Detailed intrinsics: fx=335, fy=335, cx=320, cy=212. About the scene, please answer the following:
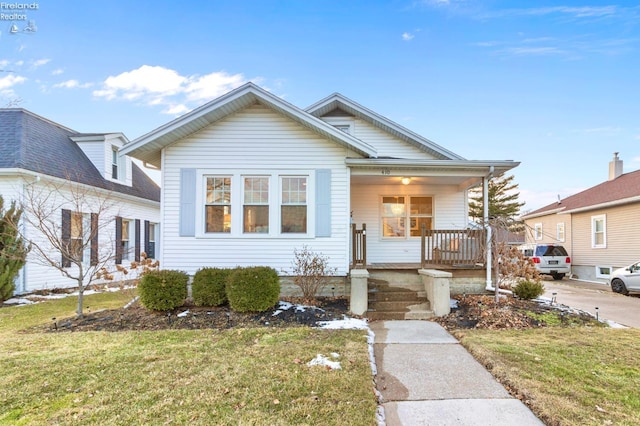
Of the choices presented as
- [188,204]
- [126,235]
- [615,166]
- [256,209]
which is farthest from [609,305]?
[126,235]

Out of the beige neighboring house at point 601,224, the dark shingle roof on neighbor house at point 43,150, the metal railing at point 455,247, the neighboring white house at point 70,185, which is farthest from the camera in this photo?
the beige neighboring house at point 601,224

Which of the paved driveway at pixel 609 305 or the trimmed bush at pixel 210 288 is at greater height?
the trimmed bush at pixel 210 288

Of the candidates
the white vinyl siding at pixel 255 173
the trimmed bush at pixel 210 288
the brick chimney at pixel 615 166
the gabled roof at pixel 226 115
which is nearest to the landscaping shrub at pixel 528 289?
the white vinyl siding at pixel 255 173

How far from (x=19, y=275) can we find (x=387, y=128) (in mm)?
11998

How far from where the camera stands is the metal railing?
336 inches

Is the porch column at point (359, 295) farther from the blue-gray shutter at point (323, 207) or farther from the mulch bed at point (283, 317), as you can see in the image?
the blue-gray shutter at point (323, 207)

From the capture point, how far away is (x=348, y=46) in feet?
42.8

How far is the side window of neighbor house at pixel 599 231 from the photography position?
626 inches

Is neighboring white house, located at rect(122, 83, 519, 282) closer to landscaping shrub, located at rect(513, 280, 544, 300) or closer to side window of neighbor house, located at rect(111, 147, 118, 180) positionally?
landscaping shrub, located at rect(513, 280, 544, 300)

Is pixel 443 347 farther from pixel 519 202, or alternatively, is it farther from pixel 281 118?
pixel 519 202

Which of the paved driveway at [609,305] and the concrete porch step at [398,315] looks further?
the paved driveway at [609,305]

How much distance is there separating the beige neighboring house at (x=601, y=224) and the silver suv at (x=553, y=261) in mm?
723

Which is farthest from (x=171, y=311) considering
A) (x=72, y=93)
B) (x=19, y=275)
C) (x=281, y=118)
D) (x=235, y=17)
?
(x=72, y=93)

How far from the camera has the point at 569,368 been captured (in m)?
4.12
